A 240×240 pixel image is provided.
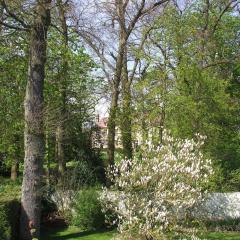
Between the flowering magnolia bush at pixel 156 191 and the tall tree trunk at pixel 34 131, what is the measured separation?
9.77 ft

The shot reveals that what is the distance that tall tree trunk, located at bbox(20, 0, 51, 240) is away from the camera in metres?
15.4

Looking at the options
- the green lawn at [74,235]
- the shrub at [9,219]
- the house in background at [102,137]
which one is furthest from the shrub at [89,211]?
the house in background at [102,137]

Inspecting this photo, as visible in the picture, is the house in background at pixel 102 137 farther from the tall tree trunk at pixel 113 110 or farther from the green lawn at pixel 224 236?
the green lawn at pixel 224 236

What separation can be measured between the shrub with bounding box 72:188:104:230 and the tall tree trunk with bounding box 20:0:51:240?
1673mm

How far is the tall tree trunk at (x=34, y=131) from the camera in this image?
15375 millimetres

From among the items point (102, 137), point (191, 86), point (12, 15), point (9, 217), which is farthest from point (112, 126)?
point (12, 15)

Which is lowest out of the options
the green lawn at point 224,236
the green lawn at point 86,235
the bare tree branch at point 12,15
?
the green lawn at point 224,236

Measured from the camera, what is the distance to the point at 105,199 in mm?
14477

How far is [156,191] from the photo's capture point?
42.1 ft

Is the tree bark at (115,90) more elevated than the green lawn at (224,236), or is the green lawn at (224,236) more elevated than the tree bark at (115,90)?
the tree bark at (115,90)

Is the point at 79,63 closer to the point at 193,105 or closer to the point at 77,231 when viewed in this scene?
the point at 193,105

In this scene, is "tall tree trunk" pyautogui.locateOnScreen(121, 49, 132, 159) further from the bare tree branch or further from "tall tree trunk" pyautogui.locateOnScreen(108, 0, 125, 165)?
the bare tree branch

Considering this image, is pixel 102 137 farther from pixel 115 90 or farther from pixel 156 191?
pixel 156 191

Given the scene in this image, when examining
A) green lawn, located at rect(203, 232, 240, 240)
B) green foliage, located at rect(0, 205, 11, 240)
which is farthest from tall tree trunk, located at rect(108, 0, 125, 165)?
green foliage, located at rect(0, 205, 11, 240)
